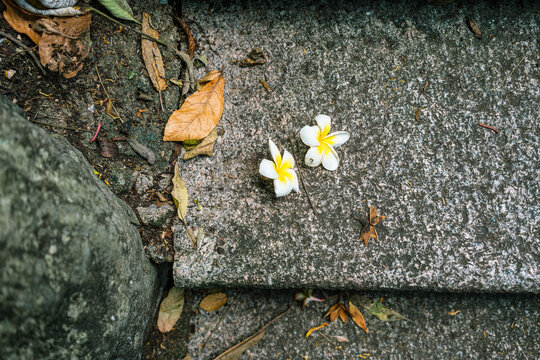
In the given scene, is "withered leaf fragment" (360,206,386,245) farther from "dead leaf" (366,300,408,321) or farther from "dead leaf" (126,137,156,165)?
"dead leaf" (126,137,156,165)

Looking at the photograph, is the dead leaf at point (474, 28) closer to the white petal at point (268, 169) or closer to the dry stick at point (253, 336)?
the white petal at point (268, 169)

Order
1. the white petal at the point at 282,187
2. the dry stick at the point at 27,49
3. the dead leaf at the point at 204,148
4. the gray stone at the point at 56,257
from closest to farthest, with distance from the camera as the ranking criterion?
the gray stone at the point at 56,257, the dry stick at the point at 27,49, the white petal at the point at 282,187, the dead leaf at the point at 204,148

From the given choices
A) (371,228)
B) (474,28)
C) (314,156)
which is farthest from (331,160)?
(474,28)

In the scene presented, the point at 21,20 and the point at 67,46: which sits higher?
the point at 21,20

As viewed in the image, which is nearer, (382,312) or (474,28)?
(474,28)

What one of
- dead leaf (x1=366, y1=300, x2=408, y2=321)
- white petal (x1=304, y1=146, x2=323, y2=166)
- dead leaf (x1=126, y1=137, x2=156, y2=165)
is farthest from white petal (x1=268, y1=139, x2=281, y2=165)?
dead leaf (x1=366, y1=300, x2=408, y2=321)

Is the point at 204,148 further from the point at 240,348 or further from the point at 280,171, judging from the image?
the point at 240,348

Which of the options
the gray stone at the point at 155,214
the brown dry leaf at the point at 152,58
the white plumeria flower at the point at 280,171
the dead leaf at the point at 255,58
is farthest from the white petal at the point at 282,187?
the brown dry leaf at the point at 152,58

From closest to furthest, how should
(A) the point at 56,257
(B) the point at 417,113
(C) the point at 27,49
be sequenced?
(A) the point at 56,257 → (C) the point at 27,49 → (B) the point at 417,113
